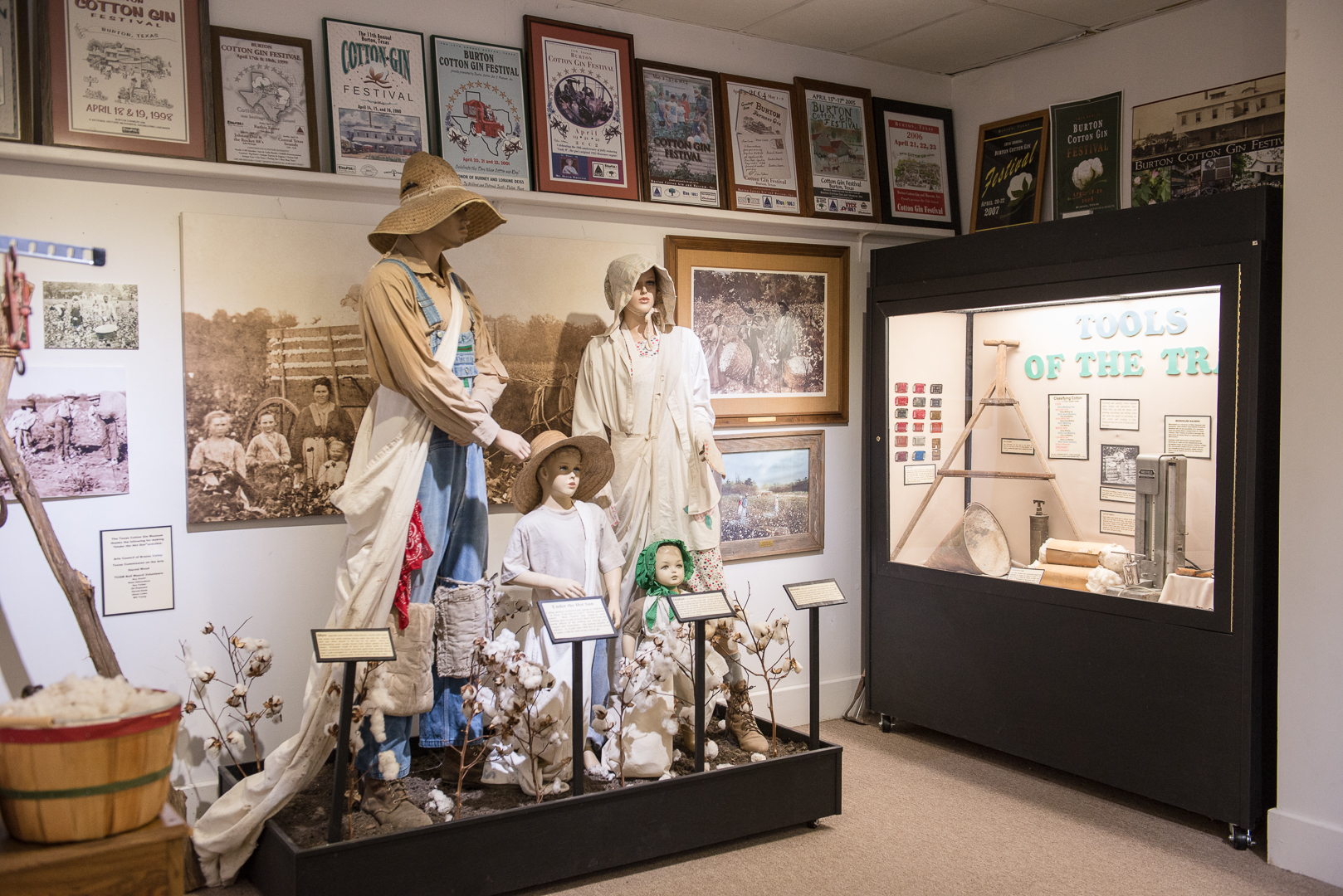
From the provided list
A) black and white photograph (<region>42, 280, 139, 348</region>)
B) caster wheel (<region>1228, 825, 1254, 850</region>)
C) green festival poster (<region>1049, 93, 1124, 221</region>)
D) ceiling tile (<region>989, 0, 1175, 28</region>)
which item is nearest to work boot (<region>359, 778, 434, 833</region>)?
black and white photograph (<region>42, 280, 139, 348</region>)

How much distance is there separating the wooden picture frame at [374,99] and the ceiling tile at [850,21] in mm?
1555

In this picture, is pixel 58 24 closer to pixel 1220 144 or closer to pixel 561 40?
pixel 561 40

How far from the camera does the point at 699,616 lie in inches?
133

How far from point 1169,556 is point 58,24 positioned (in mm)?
4018

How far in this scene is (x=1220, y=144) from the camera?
4164mm

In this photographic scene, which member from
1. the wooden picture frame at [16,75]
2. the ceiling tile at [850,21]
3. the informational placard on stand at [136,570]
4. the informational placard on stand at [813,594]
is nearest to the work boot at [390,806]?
the informational placard on stand at [136,570]

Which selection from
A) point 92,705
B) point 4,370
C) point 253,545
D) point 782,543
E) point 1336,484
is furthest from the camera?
point 782,543

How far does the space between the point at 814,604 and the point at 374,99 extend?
91.9 inches

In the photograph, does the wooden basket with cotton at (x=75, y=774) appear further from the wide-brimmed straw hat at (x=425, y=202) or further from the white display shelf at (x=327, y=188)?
the white display shelf at (x=327, y=188)

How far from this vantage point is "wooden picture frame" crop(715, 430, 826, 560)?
15.4 ft

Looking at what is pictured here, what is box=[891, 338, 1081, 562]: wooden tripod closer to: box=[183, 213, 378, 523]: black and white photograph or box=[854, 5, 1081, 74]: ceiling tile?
box=[854, 5, 1081, 74]: ceiling tile

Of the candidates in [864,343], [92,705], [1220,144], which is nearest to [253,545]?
[92,705]

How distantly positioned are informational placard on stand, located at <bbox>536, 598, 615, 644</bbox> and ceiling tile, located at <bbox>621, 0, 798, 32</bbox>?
7.95 ft

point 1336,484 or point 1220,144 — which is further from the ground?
point 1220,144
